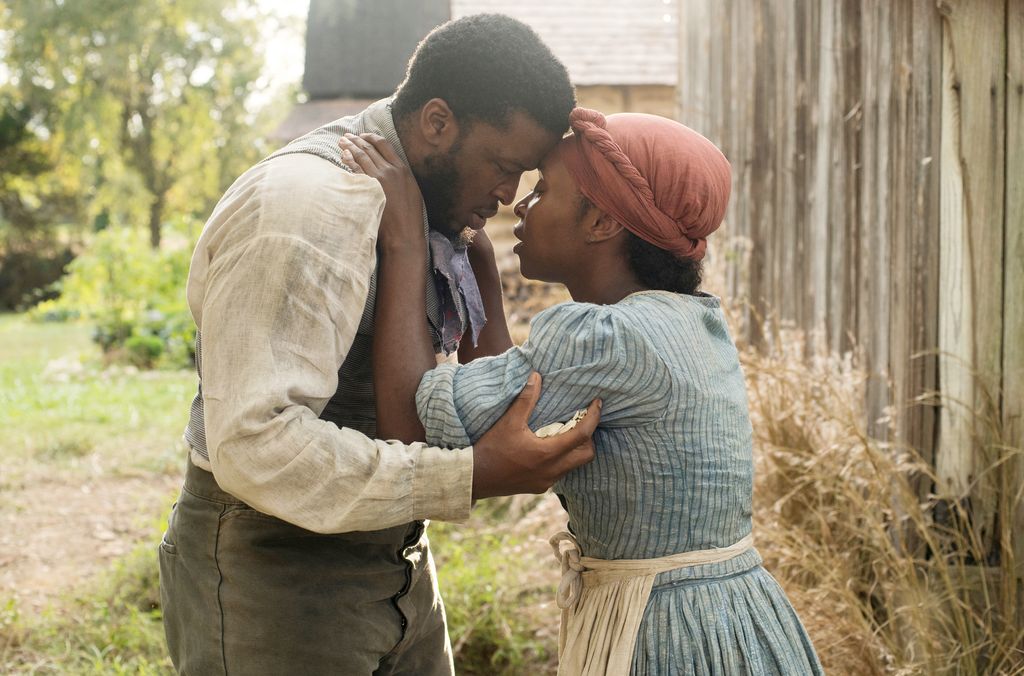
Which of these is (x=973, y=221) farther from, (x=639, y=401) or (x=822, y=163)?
(x=639, y=401)

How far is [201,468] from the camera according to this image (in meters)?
2.08

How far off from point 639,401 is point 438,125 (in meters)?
0.71

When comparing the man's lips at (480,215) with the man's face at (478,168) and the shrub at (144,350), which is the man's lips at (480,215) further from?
the shrub at (144,350)

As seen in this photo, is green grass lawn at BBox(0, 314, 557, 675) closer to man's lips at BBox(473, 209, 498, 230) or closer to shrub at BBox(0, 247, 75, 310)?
man's lips at BBox(473, 209, 498, 230)

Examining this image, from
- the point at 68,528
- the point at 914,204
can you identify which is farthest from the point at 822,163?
the point at 68,528

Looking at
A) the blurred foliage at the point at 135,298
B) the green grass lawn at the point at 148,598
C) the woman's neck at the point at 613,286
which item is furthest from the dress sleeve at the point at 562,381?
the blurred foliage at the point at 135,298

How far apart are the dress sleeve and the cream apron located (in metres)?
0.34

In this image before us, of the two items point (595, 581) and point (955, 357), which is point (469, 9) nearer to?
point (955, 357)

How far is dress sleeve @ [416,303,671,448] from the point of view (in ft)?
5.98

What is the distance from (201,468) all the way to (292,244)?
24.7 inches

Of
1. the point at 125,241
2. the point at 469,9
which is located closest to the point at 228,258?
the point at 469,9

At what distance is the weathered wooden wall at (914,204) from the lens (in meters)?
3.29

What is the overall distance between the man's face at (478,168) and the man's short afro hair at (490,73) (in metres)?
0.03

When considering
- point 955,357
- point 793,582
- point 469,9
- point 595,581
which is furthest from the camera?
point 469,9
